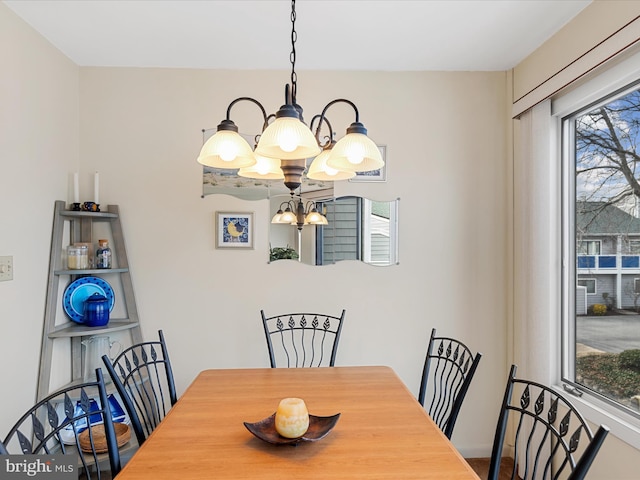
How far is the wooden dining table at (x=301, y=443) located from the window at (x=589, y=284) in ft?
3.81

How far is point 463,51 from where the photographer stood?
247 cm

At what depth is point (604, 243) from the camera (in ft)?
6.75

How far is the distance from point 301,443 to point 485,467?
183cm

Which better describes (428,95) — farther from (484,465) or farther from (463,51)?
(484,465)

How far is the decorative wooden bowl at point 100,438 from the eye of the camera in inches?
89.4

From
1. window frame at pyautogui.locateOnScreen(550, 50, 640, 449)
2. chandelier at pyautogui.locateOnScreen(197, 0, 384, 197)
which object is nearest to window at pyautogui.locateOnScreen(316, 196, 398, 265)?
window frame at pyautogui.locateOnScreen(550, 50, 640, 449)

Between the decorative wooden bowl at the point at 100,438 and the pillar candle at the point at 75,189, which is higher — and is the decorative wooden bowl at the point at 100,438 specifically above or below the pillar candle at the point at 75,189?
below

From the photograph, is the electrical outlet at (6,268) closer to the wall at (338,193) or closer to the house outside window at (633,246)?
the wall at (338,193)

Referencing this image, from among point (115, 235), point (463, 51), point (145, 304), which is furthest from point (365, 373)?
point (463, 51)

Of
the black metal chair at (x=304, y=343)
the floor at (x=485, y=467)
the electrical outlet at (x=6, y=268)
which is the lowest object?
the floor at (x=485, y=467)

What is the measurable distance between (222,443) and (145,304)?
1599 mm

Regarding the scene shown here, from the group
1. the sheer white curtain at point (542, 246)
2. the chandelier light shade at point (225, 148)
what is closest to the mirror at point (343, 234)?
the sheer white curtain at point (542, 246)

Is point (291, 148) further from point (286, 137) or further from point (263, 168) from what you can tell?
point (263, 168)

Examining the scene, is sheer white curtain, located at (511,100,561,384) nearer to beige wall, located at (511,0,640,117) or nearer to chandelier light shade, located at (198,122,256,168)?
beige wall, located at (511,0,640,117)
